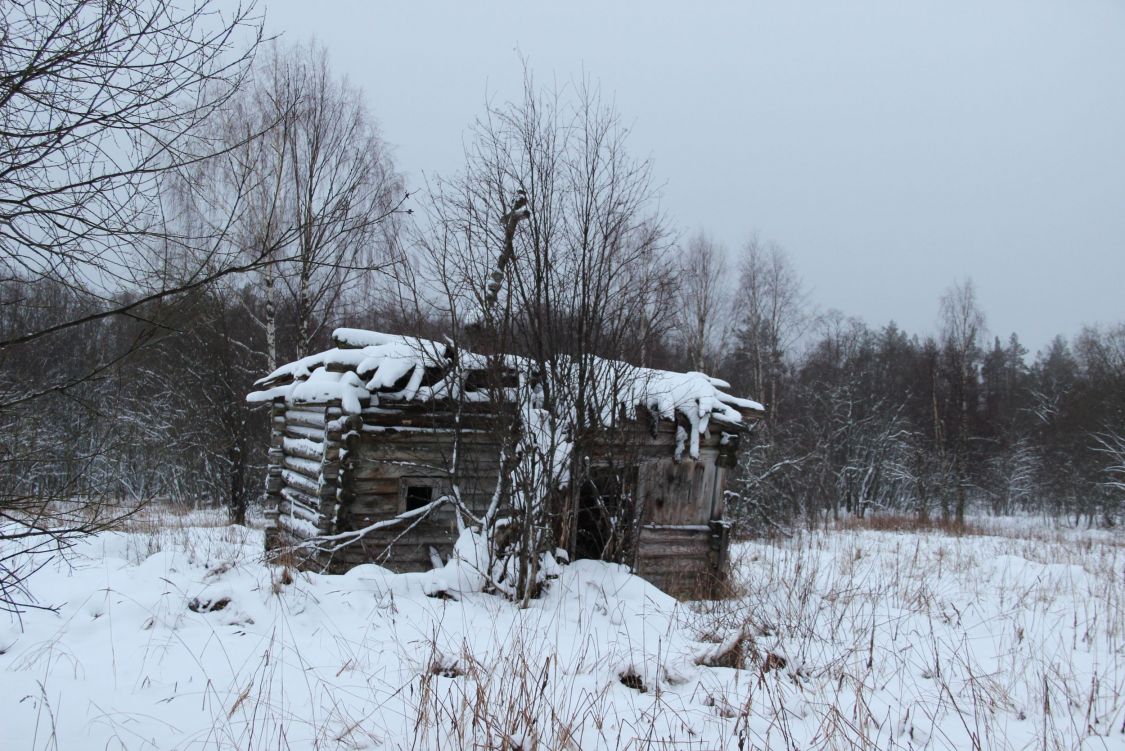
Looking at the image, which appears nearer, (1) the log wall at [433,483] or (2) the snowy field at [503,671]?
(2) the snowy field at [503,671]

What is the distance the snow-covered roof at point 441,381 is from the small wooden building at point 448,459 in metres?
0.02

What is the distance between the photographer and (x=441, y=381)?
23.0 ft

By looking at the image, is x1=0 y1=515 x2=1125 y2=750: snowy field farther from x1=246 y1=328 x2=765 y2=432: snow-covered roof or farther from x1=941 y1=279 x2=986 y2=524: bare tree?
x1=941 y1=279 x2=986 y2=524: bare tree

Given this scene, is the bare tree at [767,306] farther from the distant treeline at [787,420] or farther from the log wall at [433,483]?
the log wall at [433,483]

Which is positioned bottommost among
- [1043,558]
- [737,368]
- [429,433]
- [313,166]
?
[1043,558]

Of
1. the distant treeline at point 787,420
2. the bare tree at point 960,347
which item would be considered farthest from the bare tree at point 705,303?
the bare tree at point 960,347

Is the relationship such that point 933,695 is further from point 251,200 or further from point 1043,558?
point 251,200

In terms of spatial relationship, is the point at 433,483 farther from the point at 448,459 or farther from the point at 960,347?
the point at 960,347

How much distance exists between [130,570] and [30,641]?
1.96 metres

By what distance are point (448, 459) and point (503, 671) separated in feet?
14.9

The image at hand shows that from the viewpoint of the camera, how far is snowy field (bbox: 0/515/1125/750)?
315cm

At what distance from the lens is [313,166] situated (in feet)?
44.0

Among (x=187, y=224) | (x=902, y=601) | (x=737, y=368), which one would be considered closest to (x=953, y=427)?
(x=737, y=368)

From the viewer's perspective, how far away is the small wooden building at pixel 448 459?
6.93 m
